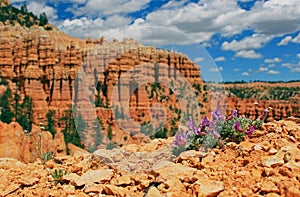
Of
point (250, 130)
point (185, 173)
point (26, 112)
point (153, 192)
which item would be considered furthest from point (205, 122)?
point (26, 112)

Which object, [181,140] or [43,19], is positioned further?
[43,19]

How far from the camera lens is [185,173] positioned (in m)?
4.16

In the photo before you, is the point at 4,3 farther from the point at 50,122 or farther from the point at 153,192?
the point at 153,192

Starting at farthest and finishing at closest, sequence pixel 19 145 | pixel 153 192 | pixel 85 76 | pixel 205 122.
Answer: pixel 85 76, pixel 19 145, pixel 205 122, pixel 153 192

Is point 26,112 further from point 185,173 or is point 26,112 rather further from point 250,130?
point 185,173

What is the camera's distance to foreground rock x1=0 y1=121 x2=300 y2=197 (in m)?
3.70

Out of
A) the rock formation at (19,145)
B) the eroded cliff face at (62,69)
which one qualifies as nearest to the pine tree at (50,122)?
the eroded cliff face at (62,69)

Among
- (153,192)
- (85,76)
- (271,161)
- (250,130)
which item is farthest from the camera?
(85,76)

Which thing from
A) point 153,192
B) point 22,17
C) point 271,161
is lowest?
point 153,192

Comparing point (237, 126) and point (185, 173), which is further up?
point (237, 126)

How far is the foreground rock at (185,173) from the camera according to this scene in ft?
12.1

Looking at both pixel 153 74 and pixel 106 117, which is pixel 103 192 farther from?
pixel 153 74

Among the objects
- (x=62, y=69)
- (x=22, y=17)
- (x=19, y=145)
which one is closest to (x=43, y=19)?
(x=22, y=17)

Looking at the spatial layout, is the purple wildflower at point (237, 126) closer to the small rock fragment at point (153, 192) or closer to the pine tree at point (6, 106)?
the small rock fragment at point (153, 192)
